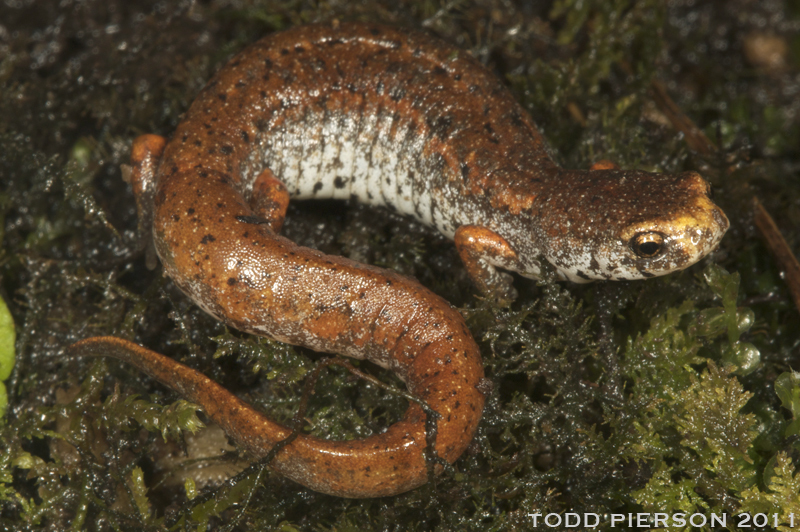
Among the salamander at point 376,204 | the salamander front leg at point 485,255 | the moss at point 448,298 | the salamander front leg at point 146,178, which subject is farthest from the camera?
the salamander front leg at point 146,178

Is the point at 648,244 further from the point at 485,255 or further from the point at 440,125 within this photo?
the point at 440,125

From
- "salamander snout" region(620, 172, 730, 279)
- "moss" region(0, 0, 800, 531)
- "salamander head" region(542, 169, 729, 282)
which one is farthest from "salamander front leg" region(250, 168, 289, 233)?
"salamander snout" region(620, 172, 730, 279)

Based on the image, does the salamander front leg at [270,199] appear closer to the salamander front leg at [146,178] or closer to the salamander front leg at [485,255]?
the salamander front leg at [146,178]

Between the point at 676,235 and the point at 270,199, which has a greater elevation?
the point at 676,235

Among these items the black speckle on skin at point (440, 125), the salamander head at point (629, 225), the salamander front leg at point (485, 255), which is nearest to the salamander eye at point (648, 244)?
the salamander head at point (629, 225)

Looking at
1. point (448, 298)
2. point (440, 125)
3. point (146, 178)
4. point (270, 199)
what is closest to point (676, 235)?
point (448, 298)

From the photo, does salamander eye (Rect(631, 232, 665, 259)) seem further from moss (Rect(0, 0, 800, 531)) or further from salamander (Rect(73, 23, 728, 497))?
moss (Rect(0, 0, 800, 531))
